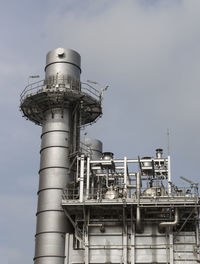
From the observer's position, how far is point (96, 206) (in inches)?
1524

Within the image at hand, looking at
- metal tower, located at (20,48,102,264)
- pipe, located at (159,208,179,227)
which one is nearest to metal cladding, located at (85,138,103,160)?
metal tower, located at (20,48,102,264)

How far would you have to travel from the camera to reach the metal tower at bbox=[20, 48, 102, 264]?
1560 inches

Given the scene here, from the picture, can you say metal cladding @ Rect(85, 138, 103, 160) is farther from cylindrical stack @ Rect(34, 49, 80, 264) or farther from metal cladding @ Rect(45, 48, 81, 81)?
metal cladding @ Rect(45, 48, 81, 81)

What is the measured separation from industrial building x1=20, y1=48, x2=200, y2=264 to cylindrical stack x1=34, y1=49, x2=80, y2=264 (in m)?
0.08

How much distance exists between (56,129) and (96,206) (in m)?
8.65

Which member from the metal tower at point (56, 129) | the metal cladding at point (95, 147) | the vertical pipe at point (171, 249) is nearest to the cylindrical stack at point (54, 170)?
the metal tower at point (56, 129)

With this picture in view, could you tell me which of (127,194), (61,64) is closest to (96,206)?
(127,194)

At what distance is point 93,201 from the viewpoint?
38.5 metres

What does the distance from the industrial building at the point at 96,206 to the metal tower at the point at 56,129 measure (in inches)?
3.2

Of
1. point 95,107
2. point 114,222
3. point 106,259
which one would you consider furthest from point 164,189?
point 95,107

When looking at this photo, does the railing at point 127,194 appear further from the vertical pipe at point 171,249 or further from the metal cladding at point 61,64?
the metal cladding at point 61,64

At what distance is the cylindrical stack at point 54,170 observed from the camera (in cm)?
3928

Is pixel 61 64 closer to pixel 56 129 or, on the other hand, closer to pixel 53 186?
pixel 56 129

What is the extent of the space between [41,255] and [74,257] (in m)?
2.70
